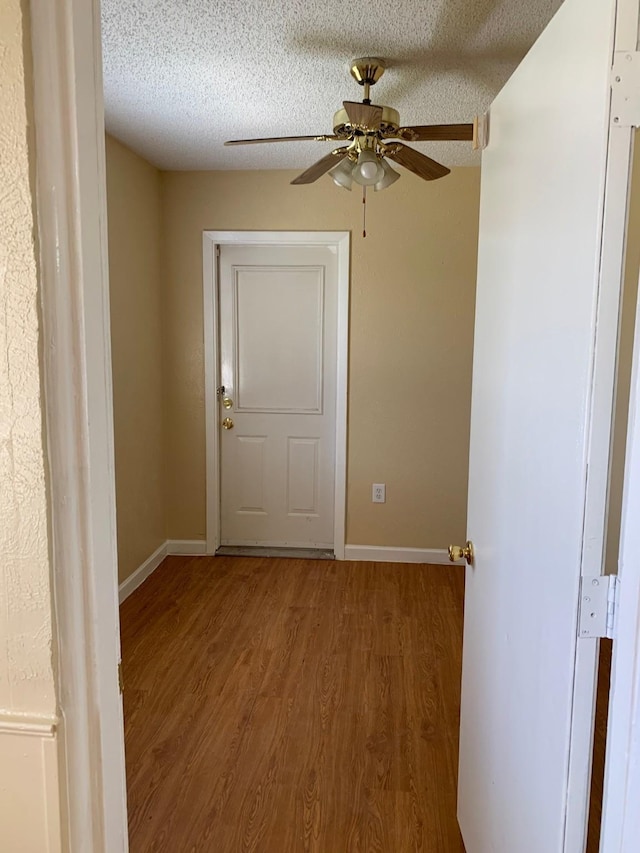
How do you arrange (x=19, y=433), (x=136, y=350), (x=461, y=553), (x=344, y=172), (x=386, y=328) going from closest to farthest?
(x=19, y=433) → (x=461, y=553) → (x=344, y=172) → (x=136, y=350) → (x=386, y=328)

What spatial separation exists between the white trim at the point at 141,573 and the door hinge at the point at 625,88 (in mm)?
3000

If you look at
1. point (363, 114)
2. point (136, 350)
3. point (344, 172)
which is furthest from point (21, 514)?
point (136, 350)

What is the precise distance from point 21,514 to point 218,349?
3.19 meters

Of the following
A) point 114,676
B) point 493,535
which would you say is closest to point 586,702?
point 493,535

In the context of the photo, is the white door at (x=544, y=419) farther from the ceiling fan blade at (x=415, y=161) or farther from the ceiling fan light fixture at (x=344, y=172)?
the ceiling fan light fixture at (x=344, y=172)

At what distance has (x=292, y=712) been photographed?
7.79ft

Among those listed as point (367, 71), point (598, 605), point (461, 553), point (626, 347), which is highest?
point (367, 71)

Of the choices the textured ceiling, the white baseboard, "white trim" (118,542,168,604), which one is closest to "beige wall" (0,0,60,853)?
the textured ceiling

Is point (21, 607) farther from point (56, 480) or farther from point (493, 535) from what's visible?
point (493, 535)

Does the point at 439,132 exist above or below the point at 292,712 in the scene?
above

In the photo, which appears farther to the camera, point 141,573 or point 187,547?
point 187,547

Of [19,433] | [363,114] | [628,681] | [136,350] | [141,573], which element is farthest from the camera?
[141,573]

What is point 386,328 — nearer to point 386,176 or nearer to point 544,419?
point 386,176

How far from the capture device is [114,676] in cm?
92
